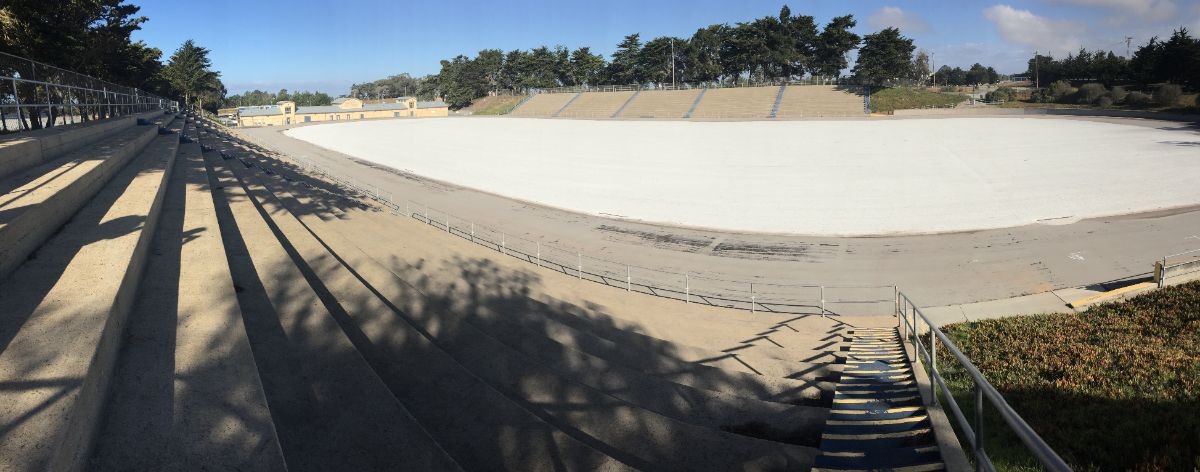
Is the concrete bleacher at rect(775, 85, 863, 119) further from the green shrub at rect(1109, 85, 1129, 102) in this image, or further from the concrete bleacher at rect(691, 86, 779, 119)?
the green shrub at rect(1109, 85, 1129, 102)

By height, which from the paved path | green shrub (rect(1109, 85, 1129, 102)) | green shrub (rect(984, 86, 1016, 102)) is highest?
green shrub (rect(984, 86, 1016, 102))

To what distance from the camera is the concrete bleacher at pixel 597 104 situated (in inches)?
3622

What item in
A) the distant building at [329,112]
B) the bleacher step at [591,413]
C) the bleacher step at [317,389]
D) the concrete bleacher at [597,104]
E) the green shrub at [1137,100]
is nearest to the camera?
the bleacher step at [317,389]

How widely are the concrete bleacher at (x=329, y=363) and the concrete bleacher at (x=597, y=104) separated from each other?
80.1m

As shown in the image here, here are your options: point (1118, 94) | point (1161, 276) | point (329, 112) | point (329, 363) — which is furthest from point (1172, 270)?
point (329, 112)

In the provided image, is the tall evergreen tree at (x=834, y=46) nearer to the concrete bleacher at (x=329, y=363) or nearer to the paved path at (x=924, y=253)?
the paved path at (x=924, y=253)

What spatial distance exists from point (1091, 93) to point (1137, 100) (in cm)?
469

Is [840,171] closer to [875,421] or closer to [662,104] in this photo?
[875,421]

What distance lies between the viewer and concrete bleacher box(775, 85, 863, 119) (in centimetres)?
7250

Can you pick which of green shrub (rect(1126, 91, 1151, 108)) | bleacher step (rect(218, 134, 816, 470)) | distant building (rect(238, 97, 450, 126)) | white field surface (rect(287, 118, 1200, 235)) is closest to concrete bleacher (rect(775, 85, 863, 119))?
white field surface (rect(287, 118, 1200, 235))

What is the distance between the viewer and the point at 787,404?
7328 millimetres

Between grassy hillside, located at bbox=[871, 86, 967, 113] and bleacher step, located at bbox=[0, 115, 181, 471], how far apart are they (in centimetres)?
7616

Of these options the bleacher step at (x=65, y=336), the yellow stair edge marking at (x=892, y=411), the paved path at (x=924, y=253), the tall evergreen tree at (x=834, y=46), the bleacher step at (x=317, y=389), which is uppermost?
the tall evergreen tree at (x=834, y=46)

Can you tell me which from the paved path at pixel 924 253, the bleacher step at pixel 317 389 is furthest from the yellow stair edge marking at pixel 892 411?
the paved path at pixel 924 253
